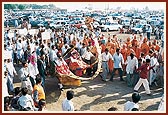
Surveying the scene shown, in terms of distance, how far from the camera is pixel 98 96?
11.2 meters

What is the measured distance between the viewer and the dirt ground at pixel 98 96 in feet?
34.1

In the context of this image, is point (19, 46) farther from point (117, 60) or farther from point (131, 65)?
point (131, 65)

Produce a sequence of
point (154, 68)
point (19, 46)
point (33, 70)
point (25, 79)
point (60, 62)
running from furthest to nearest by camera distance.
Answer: point (19, 46), point (154, 68), point (60, 62), point (33, 70), point (25, 79)

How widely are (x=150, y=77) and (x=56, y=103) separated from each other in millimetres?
3476

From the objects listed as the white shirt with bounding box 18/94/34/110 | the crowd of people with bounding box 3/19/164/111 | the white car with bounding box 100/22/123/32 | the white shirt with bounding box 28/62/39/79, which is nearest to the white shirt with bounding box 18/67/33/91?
the crowd of people with bounding box 3/19/164/111

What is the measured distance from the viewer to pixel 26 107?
7.98 metres

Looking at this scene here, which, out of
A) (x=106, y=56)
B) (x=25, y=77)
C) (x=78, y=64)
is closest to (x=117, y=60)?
(x=106, y=56)

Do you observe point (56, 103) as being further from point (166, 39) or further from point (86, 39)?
point (86, 39)

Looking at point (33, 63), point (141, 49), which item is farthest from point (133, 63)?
point (33, 63)

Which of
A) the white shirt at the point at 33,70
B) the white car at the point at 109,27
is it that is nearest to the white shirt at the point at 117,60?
the white shirt at the point at 33,70

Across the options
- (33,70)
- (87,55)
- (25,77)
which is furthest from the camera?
(87,55)

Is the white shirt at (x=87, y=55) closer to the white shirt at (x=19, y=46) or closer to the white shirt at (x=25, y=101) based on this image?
the white shirt at (x=19, y=46)

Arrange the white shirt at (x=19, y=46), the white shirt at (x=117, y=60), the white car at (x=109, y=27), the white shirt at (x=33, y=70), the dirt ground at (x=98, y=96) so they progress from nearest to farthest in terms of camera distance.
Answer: the dirt ground at (x=98, y=96) < the white shirt at (x=33, y=70) < the white shirt at (x=117, y=60) < the white shirt at (x=19, y=46) < the white car at (x=109, y=27)

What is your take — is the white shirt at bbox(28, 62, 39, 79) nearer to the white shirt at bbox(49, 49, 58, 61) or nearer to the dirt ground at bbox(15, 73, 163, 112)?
the dirt ground at bbox(15, 73, 163, 112)
